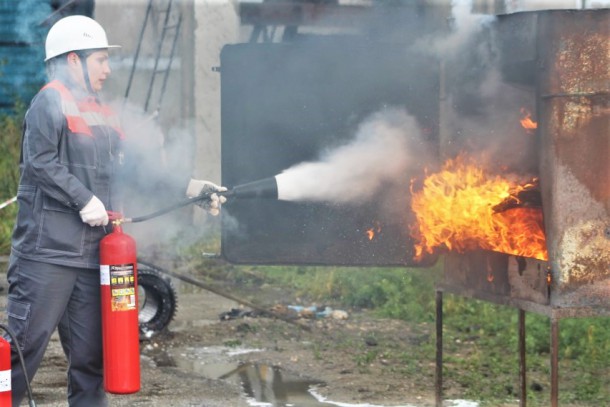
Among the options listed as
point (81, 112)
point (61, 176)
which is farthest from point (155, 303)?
point (61, 176)

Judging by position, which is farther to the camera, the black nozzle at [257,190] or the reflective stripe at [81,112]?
the black nozzle at [257,190]

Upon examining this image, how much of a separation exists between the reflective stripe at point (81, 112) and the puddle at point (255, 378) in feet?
7.53

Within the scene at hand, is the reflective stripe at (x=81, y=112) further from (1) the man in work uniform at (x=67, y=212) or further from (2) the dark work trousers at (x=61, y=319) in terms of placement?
(2) the dark work trousers at (x=61, y=319)

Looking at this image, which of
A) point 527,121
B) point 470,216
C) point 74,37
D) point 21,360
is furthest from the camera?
point 470,216

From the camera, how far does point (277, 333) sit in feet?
29.4

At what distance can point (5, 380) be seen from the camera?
190 inches

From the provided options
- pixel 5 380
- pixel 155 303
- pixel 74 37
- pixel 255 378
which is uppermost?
pixel 74 37

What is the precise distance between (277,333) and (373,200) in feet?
10.2

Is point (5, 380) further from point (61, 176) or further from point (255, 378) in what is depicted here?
point (255, 378)

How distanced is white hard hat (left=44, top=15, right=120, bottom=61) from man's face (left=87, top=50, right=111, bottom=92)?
0.06 metres

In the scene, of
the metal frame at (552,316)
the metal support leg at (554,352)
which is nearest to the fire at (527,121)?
the metal frame at (552,316)

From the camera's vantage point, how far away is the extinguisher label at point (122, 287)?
5.28 m

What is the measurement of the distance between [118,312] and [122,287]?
0.13 meters

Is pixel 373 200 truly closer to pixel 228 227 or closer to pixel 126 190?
pixel 228 227
